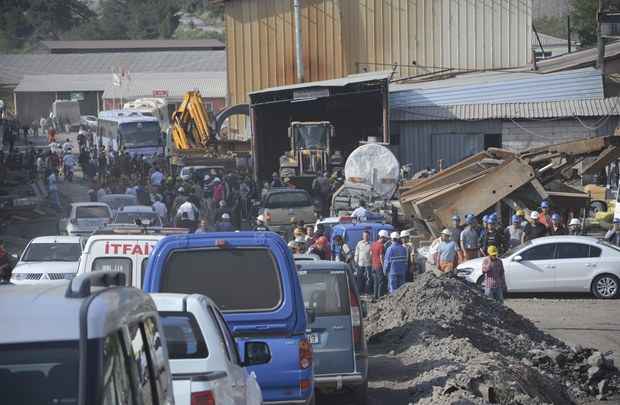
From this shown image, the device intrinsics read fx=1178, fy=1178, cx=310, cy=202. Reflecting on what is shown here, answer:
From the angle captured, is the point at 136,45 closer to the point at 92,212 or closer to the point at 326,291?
the point at 92,212

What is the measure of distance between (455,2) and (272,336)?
4154 centimetres

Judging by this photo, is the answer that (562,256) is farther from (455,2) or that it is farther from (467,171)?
(455,2)

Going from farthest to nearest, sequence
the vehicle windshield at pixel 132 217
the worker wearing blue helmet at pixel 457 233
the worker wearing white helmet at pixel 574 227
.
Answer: the vehicle windshield at pixel 132 217 < the worker wearing white helmet at pixel 574 227 < the worker wearing blue helmet at pixel 457 233

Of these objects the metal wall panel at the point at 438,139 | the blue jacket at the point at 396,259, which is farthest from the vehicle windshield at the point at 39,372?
the metal wall panel at the point at 438,139

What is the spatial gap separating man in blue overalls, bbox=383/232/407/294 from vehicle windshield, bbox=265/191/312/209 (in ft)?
38.4

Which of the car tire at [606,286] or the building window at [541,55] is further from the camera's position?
the building window at [541,55]

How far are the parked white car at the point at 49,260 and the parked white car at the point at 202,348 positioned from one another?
14.5 metres

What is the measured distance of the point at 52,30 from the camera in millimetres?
153125

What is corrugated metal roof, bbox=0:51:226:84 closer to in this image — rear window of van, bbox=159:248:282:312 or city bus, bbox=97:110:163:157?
city bus, bbox=97:110:163:157

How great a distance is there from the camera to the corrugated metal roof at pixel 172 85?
92312 millimetres

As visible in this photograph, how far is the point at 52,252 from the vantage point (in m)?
23.9

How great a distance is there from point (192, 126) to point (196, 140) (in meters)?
0.79

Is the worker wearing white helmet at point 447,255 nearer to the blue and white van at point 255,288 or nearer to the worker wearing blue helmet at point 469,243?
the worker wearing blue helmet at point 469,243

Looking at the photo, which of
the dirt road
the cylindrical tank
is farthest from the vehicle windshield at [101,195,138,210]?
the dirt road
